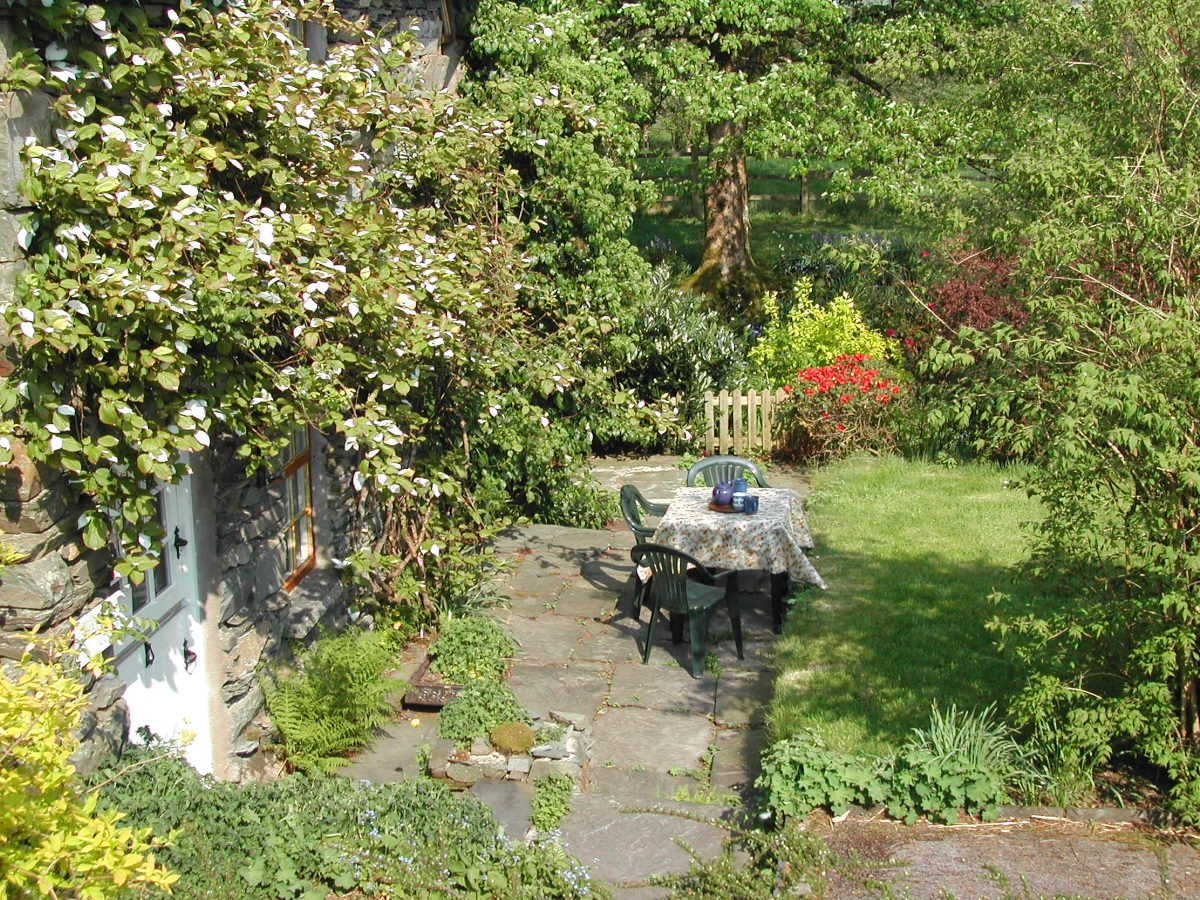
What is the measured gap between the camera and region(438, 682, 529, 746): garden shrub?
20.4 ft

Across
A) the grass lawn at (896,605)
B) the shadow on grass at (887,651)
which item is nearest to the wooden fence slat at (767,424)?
the grass lawn at (896,605)

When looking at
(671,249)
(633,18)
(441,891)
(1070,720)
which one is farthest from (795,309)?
(441,891)

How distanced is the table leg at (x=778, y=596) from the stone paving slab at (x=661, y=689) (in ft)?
2.98

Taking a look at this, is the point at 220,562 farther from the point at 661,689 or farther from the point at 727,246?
the point at 727,246

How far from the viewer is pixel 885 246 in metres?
18.8

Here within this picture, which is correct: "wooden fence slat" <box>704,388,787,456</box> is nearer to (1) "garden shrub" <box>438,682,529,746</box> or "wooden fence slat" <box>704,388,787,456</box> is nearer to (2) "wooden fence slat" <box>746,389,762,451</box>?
(2) "wooden fence slat" <box>746,389,762,451</box>

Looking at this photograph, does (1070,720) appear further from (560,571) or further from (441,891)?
(560,571)

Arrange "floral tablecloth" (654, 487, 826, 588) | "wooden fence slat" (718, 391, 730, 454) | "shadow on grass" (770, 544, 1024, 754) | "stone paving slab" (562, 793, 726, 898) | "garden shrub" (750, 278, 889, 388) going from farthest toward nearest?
1. "garden shrub" (750, 278, 889, 388)
2. "wooden fence slat" (718, 391, 730, 454)
3. "floral tablecloth" (654, 487, 826, 588)
4. "shadow on grass" (770, 544, 1024, 754)
5. "stone paving slab" (562, 793, 726, 898)

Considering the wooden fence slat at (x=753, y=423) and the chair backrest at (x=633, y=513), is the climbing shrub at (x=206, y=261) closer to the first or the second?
the chair backrest at (x=633, y=513)

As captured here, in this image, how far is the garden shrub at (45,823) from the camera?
8.97 feet

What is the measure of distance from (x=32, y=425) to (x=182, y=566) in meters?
1.55

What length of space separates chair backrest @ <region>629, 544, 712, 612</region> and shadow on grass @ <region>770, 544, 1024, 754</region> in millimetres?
738

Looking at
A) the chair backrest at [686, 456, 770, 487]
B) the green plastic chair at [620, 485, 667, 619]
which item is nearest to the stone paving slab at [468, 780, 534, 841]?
the green plastic chair at [620, 485, 667, 619]

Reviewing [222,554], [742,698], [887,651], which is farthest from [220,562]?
[887,651]
